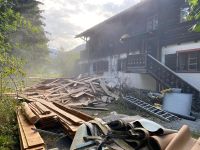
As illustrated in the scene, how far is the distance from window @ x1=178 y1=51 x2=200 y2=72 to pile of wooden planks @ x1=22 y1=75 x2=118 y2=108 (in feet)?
15.5

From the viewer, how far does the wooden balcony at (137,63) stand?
598 inches

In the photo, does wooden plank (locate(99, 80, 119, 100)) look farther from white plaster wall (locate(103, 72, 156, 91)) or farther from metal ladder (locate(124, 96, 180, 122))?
metal ladder (locate(124, 96, 180, 122))

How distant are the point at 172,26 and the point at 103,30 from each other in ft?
42.6

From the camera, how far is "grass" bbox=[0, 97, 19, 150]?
5.64 meters

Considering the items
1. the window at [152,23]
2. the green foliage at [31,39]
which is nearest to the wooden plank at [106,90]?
the window at [152,23]

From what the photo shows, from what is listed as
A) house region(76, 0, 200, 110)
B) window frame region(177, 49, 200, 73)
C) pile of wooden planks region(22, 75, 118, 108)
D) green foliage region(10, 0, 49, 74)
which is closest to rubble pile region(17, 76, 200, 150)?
pile of wooden planks region(22, 75, 118, 108)

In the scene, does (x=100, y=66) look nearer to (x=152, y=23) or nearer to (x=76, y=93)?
(x=152, y=23)

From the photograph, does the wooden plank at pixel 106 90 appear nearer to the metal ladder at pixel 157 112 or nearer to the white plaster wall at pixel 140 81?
the white plaster wall at pixel 140 81

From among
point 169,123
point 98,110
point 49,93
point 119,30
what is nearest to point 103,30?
point 119,30

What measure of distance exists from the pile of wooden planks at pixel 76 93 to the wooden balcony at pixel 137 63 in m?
2.38

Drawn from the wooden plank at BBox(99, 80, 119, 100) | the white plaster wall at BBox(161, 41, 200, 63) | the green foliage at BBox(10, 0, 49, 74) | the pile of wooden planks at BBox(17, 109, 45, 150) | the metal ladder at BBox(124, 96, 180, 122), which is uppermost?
the green foliage at BBox(10, 0, 49, 74)

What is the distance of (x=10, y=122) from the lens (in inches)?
285

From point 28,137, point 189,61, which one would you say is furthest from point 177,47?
point 28,137

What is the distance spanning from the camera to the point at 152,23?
60.5 ft
